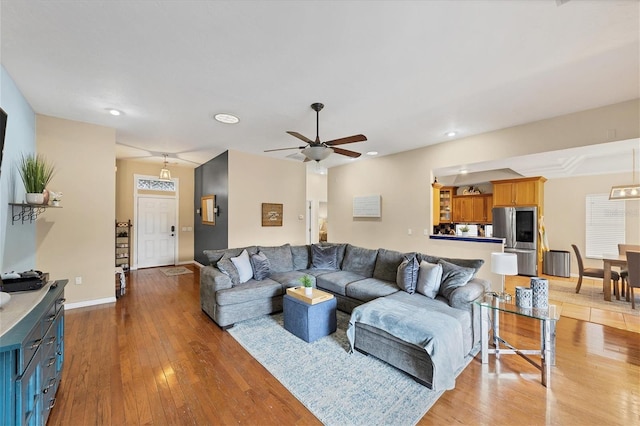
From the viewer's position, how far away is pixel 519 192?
631 cm

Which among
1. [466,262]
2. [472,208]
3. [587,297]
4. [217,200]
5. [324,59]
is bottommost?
[587,297]

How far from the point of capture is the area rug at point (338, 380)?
1834mm

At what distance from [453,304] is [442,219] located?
217 inches

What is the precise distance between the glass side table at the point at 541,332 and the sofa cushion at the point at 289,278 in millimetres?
2057

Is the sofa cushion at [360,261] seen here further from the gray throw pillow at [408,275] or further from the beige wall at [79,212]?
the beige wall at [79,212]

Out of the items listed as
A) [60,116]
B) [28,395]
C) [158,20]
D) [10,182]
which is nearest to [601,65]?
[158,20]

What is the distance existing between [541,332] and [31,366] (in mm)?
3657

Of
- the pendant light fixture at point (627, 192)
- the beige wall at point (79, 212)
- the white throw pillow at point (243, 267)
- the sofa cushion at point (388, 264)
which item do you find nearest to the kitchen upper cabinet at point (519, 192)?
the pendant light fixture at point (627, 192)

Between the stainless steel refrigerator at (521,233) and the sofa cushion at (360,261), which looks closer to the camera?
the sofa cushion at (360,261)

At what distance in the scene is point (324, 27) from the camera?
6.18 ft

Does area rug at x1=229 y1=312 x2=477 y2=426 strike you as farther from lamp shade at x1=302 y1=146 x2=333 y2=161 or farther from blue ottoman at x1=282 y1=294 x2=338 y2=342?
lamp shade at x1=302 y1=146 x2=333 y2=161

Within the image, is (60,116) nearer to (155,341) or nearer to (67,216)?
(67,216)

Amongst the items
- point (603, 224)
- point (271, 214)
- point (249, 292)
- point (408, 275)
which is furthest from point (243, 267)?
point (603, 224)

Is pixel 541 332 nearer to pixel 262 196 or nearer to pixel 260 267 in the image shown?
pixel 260 267
